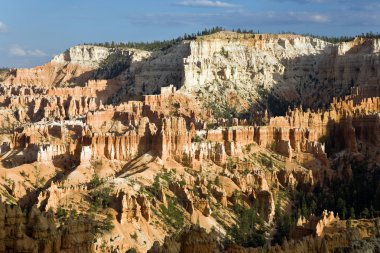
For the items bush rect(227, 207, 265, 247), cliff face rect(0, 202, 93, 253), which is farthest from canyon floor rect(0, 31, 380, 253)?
bush rect(227, 207, 265, 247)

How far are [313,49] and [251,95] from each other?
91.6 feet

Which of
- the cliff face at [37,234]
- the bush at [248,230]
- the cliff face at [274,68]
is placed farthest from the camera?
the cliff face at [274,68]

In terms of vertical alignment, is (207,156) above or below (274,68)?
below

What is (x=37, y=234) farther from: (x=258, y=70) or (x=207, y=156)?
(x=258, y=70)

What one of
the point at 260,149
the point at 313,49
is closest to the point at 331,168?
the point at 260,149

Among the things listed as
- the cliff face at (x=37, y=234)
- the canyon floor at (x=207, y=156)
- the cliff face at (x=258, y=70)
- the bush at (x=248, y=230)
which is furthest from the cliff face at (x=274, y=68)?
the cliff face at (x=37, y=234)

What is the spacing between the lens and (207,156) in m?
102

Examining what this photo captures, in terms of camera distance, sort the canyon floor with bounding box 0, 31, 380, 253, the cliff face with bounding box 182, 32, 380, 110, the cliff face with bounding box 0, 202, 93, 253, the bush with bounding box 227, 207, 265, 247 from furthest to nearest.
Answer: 1. the cliff face with bounding box 182, 32, 380, 110
2. the bush with bounding box 227, 207, 265, 247
3. the canyon floor with bounding box 0, 31, 380, 253
4. the cliff face with bounding box 0, 202, 93, 253

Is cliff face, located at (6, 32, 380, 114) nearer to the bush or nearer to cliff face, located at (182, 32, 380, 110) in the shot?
cliff face, located at (182, 32, 380, 110)

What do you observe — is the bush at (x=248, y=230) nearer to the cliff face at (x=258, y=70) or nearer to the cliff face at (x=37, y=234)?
the cliff face at (x=37, y=234)

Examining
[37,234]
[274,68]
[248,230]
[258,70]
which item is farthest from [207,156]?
[274,68]

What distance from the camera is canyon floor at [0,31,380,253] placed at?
214 feet

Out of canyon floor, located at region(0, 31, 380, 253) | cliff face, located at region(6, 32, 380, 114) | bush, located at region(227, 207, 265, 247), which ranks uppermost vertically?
cliff face, located at region(6, 32, 380, 114)

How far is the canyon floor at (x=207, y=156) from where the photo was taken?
65312 mm
